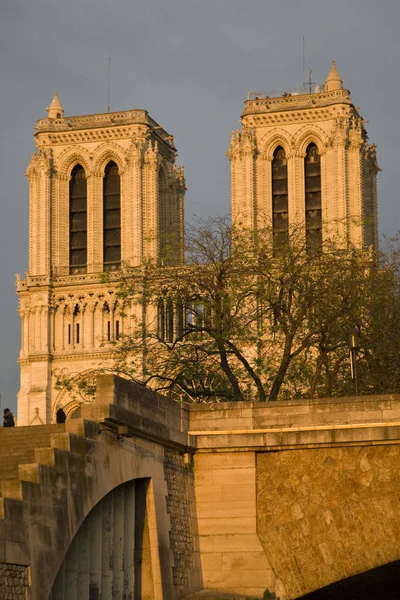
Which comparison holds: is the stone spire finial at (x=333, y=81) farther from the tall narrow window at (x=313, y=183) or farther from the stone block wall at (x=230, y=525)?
the stone block wall at (x=230, y=525)

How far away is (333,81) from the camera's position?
333 feet

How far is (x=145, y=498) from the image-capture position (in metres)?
29.8

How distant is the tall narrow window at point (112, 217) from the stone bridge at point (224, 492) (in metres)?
70.0

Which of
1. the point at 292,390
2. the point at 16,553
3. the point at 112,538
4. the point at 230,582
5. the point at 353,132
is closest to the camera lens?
the point at 16,553

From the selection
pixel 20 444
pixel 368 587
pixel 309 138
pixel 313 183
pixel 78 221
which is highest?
pixel 309 138

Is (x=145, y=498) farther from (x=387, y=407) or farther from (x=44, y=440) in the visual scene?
(x=387, y=407)

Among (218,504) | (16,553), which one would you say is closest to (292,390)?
(218,504)

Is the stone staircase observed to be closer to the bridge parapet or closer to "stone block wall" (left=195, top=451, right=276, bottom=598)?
the bridge parapet

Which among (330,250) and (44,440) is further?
(330,250)

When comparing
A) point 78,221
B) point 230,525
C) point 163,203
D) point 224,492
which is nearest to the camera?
point 230,525

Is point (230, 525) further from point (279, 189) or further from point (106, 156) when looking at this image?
point (106, 156)

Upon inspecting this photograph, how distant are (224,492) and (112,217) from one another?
72.9 meters

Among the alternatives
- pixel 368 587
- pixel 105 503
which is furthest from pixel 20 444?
pixel 368 587

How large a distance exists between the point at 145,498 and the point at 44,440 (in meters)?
2.12
